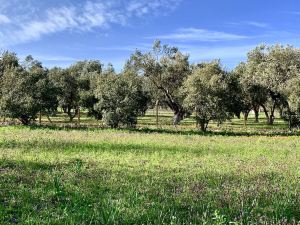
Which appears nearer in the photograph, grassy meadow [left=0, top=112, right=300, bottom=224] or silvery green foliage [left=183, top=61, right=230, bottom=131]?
grassy meadow [left=0, top=112, right=300, bottom=224]

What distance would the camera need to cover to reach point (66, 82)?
A: 75.7 meters

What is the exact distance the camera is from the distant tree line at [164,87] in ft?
163

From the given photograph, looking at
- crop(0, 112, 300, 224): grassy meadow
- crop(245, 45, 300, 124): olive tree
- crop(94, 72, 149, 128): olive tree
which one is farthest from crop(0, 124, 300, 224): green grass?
crop(245, 45, 300, 124): olive tree

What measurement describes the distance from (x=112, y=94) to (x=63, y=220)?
42.4m

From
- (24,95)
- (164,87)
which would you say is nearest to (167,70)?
(164,87)

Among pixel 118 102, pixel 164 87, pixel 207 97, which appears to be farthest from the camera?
pixel 164 87

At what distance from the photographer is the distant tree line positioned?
163 feet

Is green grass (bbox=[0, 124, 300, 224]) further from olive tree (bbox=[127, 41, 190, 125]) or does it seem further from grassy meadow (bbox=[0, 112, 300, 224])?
olive tree (bbox=[127, 41, 190, 125])

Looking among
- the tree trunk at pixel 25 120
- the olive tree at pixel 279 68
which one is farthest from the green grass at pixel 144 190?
the olive tree at pixel 279 68

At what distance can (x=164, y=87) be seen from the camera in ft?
246

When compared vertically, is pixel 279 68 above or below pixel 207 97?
above

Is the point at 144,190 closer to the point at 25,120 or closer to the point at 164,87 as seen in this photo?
the point at 25,120

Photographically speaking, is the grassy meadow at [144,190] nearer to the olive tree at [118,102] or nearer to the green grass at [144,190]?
the green grass at [144,190]

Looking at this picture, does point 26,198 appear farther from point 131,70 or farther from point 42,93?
point 131,70
